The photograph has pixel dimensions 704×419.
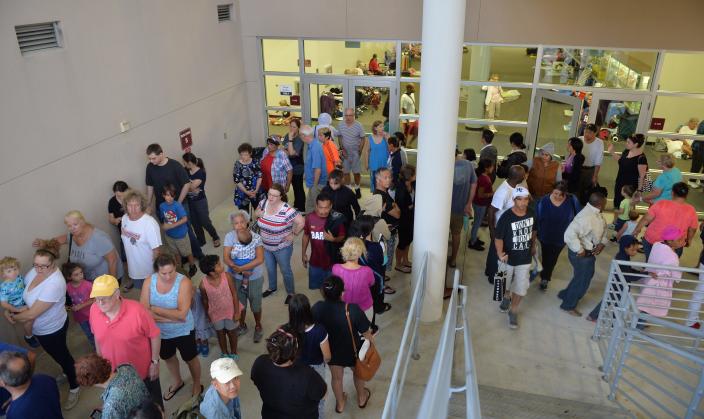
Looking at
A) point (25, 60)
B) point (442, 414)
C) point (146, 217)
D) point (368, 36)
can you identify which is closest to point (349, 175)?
point (368, 36)

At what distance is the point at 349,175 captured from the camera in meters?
9.89

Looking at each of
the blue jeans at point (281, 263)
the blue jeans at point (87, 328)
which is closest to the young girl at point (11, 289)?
the blue jeans at point (87, 328)

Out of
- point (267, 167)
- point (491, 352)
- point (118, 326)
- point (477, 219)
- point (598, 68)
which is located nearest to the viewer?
point (118, 326)

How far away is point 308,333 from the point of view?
4.03m

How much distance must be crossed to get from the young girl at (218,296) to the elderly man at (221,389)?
136 cm

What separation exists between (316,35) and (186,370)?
655 centimetres

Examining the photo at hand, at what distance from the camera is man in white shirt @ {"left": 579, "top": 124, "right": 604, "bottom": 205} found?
26.4ft

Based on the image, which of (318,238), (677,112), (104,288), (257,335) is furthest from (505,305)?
(677,112)

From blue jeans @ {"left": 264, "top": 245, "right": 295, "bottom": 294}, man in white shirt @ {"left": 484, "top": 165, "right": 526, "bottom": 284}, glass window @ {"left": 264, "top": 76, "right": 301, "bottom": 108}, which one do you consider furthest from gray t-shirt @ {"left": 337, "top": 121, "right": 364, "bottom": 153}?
blue jeans @ {"left": 264, "top": 245, "right": 295, "bottom": 294}

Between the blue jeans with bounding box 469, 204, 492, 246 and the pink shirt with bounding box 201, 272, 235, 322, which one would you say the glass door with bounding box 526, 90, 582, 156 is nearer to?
the blue jeans with bounding box 469, 204, 492, 246

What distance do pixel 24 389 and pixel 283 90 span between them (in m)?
7.80

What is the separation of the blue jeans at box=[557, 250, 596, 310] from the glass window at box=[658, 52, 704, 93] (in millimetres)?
4422

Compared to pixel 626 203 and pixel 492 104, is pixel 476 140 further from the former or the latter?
pixel 626 203

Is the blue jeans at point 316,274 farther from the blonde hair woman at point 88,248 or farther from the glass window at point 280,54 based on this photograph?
the glass window at point 280,54
